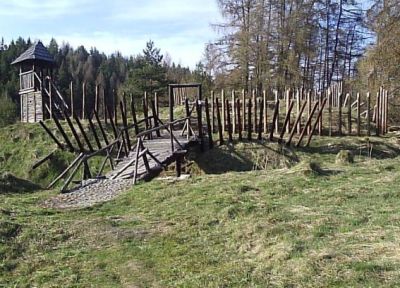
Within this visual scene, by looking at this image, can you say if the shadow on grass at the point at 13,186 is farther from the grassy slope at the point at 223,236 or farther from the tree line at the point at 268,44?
the tree line at the point at 268,44

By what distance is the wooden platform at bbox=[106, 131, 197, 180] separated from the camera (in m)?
13.3

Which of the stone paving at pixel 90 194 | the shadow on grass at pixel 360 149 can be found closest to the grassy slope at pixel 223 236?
the stone paving at pixel 90 194

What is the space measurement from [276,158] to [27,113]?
17405 millimetres

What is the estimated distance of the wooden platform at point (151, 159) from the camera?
43.8 ft

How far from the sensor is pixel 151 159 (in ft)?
48.8

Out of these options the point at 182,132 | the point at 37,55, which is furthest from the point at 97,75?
the point at 182,132

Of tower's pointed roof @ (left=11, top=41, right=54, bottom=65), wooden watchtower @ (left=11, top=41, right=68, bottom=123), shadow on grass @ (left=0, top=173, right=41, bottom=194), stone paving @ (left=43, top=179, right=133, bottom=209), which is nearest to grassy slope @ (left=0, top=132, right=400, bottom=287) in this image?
stone paving @ (left=43, top=179, right=133, bottom=209)

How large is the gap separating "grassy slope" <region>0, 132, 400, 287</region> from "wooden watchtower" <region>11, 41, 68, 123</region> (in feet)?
54.0

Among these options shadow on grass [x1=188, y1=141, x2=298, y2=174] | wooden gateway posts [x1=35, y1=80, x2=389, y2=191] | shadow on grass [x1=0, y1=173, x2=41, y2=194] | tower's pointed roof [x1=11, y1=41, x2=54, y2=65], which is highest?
tower's pointed roof [x1=11, y1=41, x2=54, y2=65]

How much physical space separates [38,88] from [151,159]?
15345 mm

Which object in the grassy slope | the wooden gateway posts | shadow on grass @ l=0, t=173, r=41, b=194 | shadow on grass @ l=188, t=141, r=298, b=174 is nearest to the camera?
the grassy slope

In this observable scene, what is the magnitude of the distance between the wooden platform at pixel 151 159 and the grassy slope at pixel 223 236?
2.46 m

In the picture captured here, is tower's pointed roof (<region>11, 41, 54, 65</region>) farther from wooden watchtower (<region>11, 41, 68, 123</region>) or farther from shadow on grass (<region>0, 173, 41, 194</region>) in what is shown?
shadow on grass (<region>0, 173, 41, 194</region>)

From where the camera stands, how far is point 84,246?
7.29m
